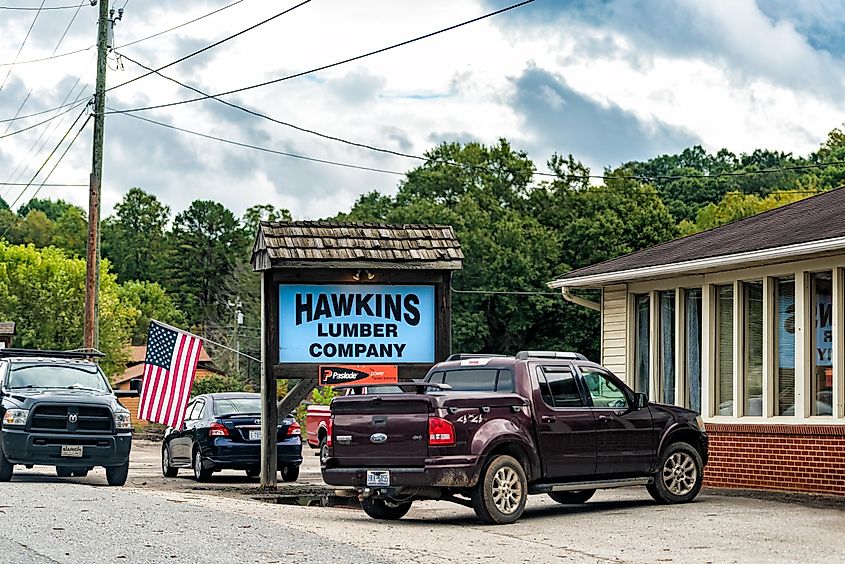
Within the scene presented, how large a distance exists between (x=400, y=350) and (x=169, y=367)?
7844 mm

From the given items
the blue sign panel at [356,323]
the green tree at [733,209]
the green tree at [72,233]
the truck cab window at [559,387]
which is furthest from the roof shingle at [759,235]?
the green tree at [72,233]

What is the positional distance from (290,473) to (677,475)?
8.50m

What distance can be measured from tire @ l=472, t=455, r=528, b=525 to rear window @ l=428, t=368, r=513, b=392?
105 centimetres

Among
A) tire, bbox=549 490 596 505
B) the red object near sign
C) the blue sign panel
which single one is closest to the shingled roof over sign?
the blue sign panel

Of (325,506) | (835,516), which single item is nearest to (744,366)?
(835,516)

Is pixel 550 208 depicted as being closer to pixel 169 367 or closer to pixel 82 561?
pixel 169 367

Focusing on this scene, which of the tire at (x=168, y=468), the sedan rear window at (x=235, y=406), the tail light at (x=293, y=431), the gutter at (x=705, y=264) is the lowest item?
the tire at (x=168, y=468)

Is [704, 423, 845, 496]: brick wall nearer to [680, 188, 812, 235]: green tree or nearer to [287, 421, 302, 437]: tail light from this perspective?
[287, 421, 302, 437]: tail light

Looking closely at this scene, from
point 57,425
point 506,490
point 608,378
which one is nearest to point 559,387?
point 608,378

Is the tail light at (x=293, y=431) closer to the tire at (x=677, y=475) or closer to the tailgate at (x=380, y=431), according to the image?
the tire at (x=677, y=475)

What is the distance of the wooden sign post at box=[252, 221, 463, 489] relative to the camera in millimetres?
19156

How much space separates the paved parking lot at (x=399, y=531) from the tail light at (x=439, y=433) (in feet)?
3.02

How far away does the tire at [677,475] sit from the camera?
15914 millimetres

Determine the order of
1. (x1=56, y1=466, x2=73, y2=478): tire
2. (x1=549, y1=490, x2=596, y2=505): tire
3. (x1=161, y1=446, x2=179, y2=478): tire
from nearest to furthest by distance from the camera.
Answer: (x1=549, y1=490, x2=596, y2=505): tire
(x1=56, y1=466, x2=73, y2=478): tire
(x1=161, y1=446, x2=179, y2=478): tire
